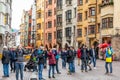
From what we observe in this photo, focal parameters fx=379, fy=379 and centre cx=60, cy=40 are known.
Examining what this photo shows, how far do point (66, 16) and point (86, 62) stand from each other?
49108 millimetres

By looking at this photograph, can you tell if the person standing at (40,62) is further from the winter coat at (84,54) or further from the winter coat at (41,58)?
the winter coat at (84,54)

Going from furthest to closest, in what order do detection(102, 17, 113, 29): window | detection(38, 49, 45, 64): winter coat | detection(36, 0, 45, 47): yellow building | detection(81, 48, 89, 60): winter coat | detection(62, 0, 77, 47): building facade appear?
1. detection(36, 0, 45, 47): yellow building
2. detection(62, 0, 77, 47): building facade
3. detection(102, 17, 113, 29): window
4. detection(81, 48, 89, 60): winter coat
5. detection(38, 49, 45, 64): winter coat

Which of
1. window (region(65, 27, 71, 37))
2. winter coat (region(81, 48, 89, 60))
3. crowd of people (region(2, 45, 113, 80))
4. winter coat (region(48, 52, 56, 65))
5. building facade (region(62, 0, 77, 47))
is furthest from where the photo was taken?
window (region(65, 27, 71, 37))

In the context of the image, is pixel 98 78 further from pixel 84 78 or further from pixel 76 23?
pixel 76 23

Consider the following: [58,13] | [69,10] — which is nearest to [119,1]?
[69,10]

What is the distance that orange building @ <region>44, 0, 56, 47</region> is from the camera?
85.1 m

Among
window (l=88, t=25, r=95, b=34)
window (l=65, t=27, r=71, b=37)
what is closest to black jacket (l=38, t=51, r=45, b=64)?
window (l=88, t=25, r=95, b=34)

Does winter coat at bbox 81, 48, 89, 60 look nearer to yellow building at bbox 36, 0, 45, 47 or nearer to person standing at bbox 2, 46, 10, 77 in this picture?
person standing at bbox 2, 46, 10, 77

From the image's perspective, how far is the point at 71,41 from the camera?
7044cm

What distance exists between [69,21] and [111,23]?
2350 centimetres

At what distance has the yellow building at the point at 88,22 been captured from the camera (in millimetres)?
58312

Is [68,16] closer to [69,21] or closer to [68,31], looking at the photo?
[69,21]

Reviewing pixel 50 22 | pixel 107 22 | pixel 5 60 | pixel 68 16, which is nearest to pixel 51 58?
pixel 5 60

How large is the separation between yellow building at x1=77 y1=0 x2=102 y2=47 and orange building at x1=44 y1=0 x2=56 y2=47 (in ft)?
60.8
